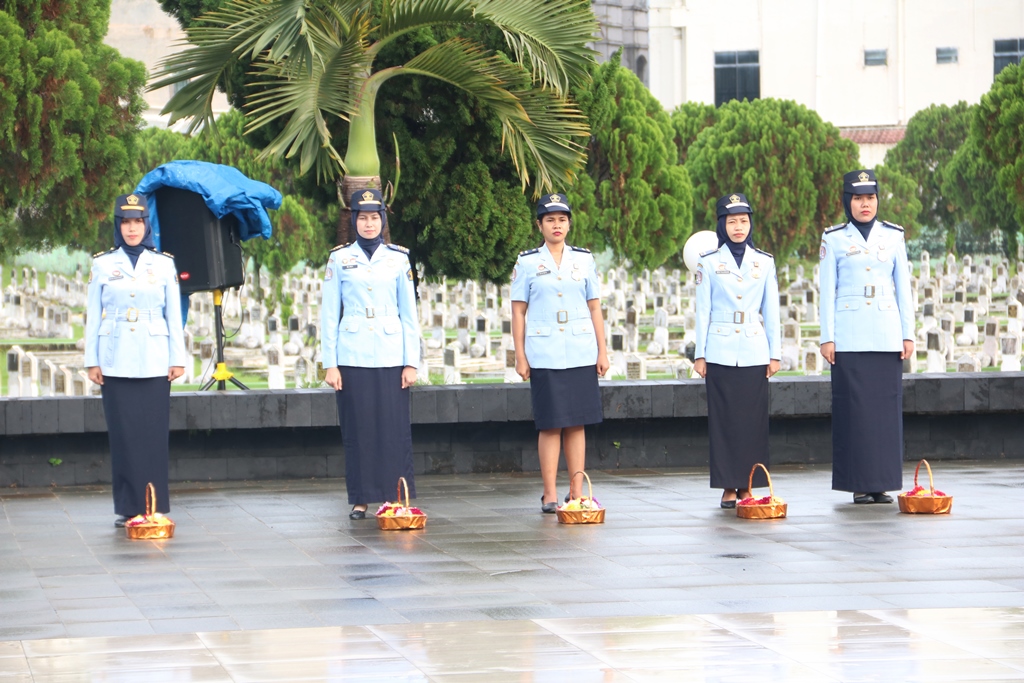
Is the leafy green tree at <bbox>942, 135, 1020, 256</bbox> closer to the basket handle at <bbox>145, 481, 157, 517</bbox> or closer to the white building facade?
the white building facade

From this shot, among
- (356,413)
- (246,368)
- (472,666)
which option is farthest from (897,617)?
(246,368)

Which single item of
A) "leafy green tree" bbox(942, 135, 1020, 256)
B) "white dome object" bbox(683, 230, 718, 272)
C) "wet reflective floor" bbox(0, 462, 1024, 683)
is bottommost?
"wet reflective floor" bbox(0, 462, 1024, 683)

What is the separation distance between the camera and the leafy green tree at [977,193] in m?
36.6

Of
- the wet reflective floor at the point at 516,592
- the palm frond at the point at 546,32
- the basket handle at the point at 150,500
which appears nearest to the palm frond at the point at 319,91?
the palm frond at the point at 546,32

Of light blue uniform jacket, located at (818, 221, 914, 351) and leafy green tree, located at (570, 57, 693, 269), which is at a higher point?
leafy green tree, located at (570, 57, 693, 269)

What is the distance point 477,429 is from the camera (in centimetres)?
1002

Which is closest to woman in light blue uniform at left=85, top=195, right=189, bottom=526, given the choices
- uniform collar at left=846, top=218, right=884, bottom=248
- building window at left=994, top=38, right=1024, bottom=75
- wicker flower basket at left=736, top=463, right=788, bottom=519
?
wicker flower basket at left=736, top=463, right=788, bottom=519

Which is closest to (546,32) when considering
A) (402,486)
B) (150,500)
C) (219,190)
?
(219,190)

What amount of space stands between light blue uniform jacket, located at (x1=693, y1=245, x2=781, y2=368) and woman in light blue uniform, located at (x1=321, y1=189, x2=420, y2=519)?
63.7 inches

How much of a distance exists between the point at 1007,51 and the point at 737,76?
9318mm

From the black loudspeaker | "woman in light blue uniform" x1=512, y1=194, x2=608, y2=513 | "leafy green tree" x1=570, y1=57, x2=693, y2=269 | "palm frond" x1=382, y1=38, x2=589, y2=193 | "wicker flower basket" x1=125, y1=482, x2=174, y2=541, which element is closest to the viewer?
"wicker flower basket" x1=125, y1=482, x2=174, y2=541

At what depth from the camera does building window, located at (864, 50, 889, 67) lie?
51938 mm

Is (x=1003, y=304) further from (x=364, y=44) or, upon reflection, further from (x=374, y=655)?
(x=374, y=655)

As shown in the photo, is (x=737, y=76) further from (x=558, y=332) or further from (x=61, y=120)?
(x=558, y=332)
